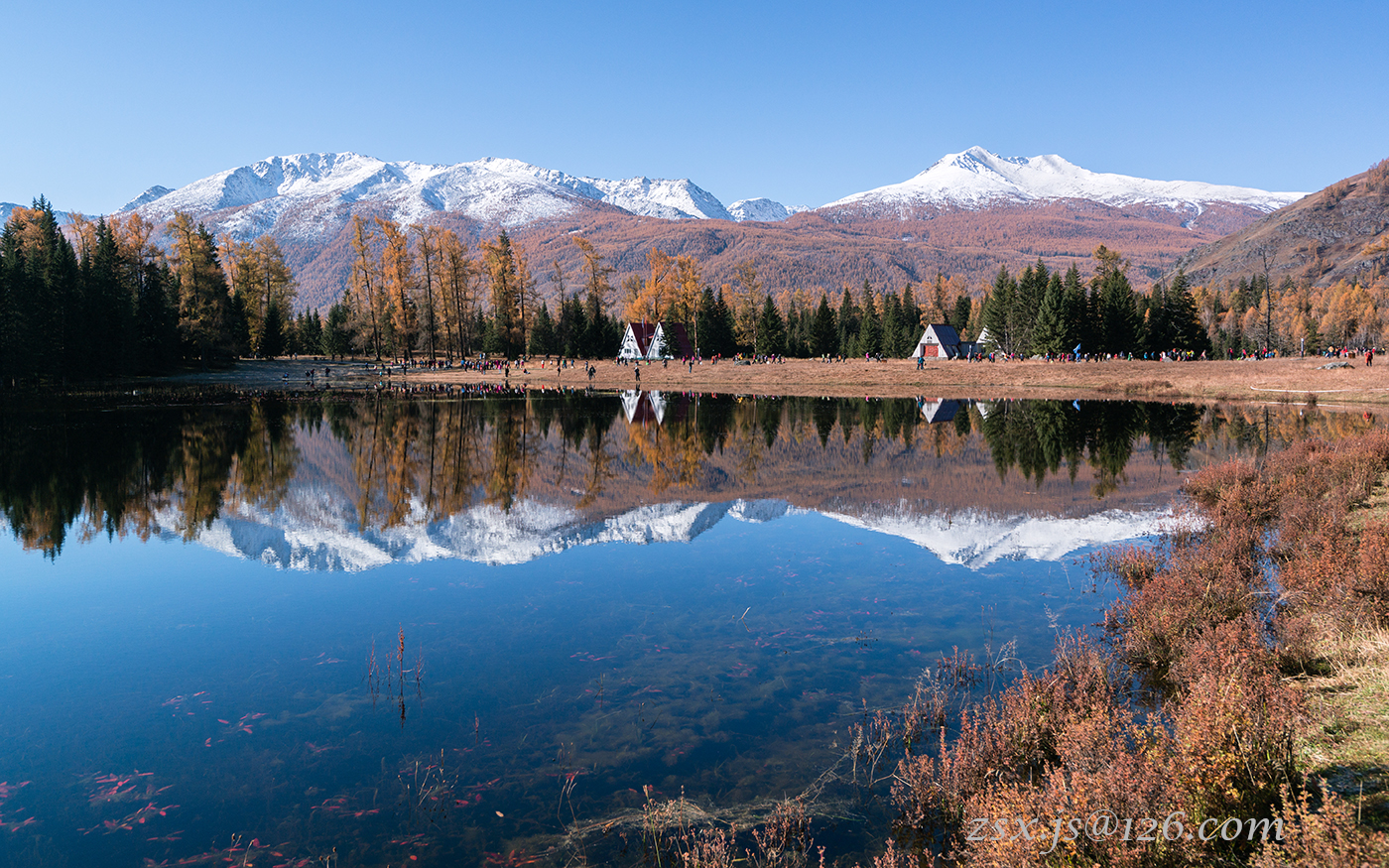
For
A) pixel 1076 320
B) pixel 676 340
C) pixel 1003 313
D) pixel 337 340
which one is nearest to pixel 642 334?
pixel 676 340

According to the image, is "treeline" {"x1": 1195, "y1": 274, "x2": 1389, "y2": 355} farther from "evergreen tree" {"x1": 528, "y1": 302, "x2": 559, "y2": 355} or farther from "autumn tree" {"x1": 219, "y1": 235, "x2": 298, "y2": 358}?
"autumn tree" {"x1": 219, "y1": 235, "x2": 298, "y2": 358}

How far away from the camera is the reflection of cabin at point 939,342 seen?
351 ft

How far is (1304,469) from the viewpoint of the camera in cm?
1877

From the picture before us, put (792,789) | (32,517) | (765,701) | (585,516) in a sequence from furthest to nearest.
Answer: (585,516)
(32,517)
(765,701)
(792,789)

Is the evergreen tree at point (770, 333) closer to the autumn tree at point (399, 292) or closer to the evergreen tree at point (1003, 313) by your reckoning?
the evergreen tree at point (1003, 313)

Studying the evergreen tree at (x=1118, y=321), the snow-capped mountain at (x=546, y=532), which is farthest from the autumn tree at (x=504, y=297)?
the snow-capped mountain at (x=546, y=532)

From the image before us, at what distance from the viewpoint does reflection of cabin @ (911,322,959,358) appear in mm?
106869

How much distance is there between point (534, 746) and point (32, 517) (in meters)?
17.9

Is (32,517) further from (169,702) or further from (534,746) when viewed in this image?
(534,746)

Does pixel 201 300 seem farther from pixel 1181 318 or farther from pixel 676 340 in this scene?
pixel 1181 318

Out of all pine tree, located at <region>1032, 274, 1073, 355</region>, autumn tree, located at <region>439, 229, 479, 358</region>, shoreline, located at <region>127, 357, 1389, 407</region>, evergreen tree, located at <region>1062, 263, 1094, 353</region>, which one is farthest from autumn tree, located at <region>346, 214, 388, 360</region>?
evergreen tree, located at <region>1062, 263, 1094, 353</region>

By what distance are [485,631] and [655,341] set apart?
286 ft

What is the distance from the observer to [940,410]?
48812 mm

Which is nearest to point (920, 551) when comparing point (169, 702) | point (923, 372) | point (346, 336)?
point (169, 702)
